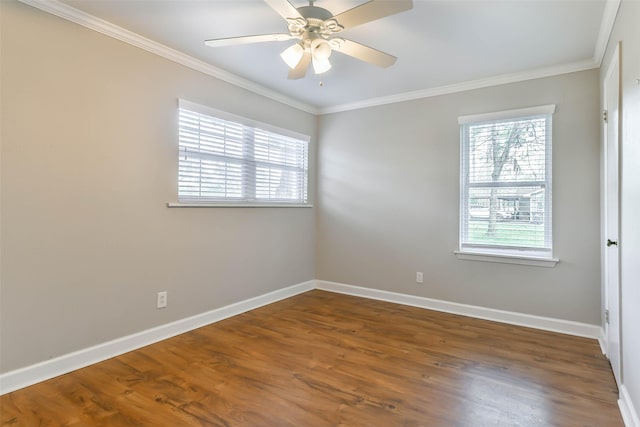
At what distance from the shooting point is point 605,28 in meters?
2.35

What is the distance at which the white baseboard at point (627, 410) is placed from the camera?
1628 millimetres

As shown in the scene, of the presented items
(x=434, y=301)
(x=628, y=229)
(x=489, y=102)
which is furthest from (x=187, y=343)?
(x=489, y=102)

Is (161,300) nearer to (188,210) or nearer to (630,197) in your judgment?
(188,210)

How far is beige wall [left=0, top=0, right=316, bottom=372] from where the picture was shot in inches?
81.7

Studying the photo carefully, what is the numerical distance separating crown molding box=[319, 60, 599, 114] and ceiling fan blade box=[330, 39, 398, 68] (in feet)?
5.36

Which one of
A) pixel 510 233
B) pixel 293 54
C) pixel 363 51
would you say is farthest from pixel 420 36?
pixel 510 233

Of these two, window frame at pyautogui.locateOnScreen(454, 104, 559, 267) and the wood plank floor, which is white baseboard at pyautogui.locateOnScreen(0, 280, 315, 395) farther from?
window frame at pyautogui.locateOnScreen(454, 104, 559, 267)

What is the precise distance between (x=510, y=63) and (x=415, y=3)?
4.76ft

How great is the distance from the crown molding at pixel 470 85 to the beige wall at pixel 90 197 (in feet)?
5.52

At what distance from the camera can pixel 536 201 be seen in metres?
3.20

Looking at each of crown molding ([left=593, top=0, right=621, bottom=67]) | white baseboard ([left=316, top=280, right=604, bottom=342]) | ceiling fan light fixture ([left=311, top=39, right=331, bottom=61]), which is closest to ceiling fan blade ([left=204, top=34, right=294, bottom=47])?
ceiling fan light fixture ([left=311, top=39, right=331, bottom=61])

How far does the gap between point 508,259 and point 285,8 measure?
2.98 metres

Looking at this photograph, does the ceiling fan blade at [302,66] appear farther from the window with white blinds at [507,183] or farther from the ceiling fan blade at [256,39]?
the window with white blinds at [507,183]

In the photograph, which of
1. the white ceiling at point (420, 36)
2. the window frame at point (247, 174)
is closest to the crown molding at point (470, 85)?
the white ceiling at point (420, 36)
